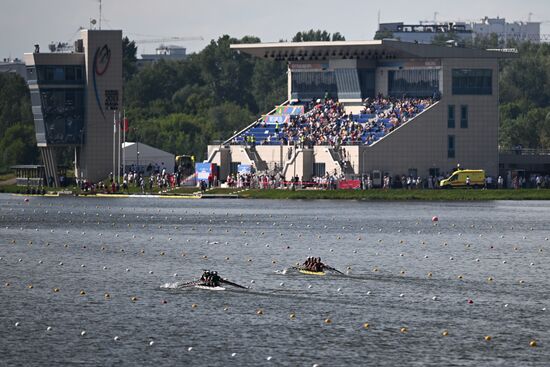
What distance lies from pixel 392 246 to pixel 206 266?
1550 cm

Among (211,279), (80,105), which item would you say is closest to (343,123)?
(80,105)

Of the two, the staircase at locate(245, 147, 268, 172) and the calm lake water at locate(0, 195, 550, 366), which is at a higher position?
the staircase at locate(245, 147, 268, 172)

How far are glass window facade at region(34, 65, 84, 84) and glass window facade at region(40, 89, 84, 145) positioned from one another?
1.10 metres

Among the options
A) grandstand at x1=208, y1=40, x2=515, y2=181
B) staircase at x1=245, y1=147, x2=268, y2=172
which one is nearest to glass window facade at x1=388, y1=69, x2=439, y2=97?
grandstand at x1=208, y1=40, x2=515, y2=181

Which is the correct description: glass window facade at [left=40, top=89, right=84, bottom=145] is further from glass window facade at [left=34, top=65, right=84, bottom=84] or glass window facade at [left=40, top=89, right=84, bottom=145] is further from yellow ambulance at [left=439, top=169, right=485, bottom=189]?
yellow ambulance at [left=439, top=169, right=485, bottom=189]

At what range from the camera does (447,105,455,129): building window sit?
494 ft

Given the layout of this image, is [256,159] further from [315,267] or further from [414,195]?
[315,267]

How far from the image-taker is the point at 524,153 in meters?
165

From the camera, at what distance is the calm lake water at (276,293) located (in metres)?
50.3

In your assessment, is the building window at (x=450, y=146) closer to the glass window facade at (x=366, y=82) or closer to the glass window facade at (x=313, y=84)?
the glass window facade at (x=366, y=82)

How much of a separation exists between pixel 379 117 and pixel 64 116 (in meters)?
38.1

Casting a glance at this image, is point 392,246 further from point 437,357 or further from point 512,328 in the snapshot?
point 437,357

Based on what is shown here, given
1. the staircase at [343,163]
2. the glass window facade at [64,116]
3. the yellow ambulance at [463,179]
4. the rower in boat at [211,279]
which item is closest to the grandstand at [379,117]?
the staircase at [343,163]

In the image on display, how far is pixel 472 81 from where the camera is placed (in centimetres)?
15262
